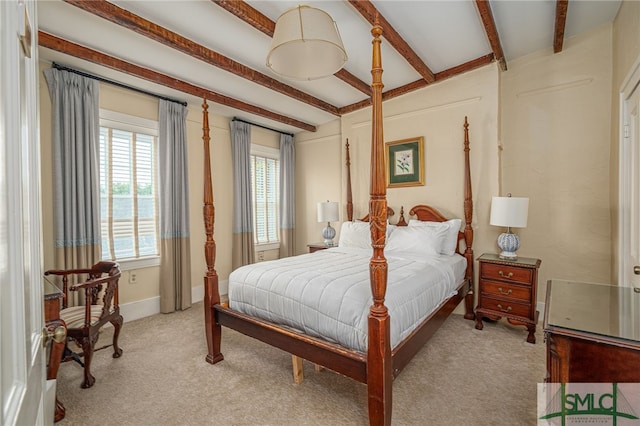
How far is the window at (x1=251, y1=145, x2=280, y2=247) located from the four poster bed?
2.26m

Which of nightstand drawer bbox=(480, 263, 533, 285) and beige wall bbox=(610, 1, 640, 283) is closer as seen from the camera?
beige wall bbox=(610, 1, 640, 283)

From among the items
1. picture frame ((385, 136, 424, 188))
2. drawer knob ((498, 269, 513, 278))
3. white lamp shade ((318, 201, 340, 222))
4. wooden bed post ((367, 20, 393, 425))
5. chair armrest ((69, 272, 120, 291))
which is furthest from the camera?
white lamp shade ((318, 201, 340, 222))

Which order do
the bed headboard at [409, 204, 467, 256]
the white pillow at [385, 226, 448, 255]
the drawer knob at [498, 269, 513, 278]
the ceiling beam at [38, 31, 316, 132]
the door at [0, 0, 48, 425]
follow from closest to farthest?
the door at [0, 0, 48, 425]
the ceiling beam at [38, 31, 316, 132]
the drawer knob at [498, 269, 513, 278]
the white pillow at [385, 226, 448, 255]
the bed headboard at [409, 204, 467, 256]

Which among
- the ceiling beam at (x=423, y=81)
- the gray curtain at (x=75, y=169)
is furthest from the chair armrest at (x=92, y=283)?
the ceiling beam at (x=423, y=81)

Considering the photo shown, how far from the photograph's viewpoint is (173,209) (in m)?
3.74

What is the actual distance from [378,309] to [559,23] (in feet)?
9.98

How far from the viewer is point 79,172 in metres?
3.01

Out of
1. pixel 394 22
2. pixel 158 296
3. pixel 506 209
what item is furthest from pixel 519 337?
pixel 158 296

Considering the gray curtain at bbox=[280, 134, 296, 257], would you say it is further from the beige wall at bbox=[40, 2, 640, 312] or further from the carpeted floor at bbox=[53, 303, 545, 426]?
the carpeted floor at bbox=[53, 303, 545, 426]

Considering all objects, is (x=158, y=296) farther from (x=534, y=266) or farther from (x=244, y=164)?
(x=534, y=266)

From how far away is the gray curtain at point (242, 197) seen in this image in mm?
4559

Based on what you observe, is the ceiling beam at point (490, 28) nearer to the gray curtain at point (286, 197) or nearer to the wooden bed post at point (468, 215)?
the wooden bed post at point (468, 215)

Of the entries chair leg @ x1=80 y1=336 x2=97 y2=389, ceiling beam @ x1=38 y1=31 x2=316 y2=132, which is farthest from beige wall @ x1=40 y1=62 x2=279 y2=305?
chair leg @ x1=80 y1=336 x2=97 y2=389

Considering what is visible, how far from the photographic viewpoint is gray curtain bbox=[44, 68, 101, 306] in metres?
2.90
